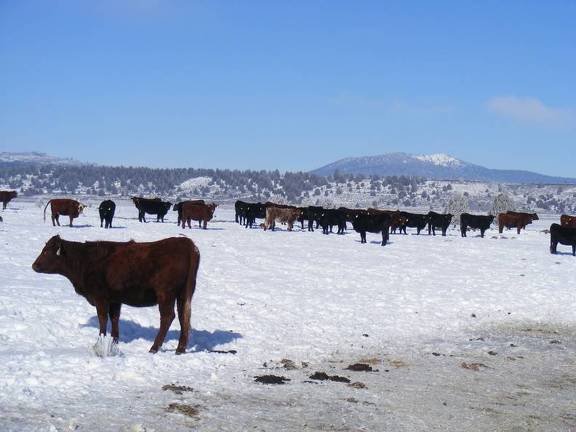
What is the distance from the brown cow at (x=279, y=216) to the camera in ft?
129

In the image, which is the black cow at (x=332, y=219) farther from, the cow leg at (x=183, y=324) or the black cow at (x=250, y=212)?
the cow leg at (x=183, y=324)

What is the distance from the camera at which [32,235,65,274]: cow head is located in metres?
10.2

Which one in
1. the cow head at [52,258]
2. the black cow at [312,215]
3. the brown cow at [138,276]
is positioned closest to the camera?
the brown cow at [138,276]

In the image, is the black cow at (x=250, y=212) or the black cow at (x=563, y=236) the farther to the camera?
the black cow at (x=250, y=212)

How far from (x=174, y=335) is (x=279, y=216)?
30.5 metres

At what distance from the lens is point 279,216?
41.5 m

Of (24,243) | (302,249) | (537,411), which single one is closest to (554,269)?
(302,249)

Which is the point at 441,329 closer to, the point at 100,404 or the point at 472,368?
the point at 472,368

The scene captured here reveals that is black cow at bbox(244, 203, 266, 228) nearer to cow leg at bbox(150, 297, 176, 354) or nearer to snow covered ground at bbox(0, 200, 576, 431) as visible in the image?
snow covered ground at bbox(0, 200, 576, 431)

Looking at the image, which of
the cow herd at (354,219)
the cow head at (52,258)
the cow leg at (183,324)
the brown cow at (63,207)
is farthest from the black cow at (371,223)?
the cow head at (52,258)

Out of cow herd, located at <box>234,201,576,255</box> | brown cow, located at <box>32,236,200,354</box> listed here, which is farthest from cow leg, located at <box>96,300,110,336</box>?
cow herd, located at <box>234,201,576,255</box>

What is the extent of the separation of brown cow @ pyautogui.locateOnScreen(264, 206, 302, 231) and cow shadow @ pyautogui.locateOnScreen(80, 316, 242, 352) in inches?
1076

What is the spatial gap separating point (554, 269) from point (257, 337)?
16.5 meters

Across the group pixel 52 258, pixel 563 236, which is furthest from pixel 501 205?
pixel 52 258
